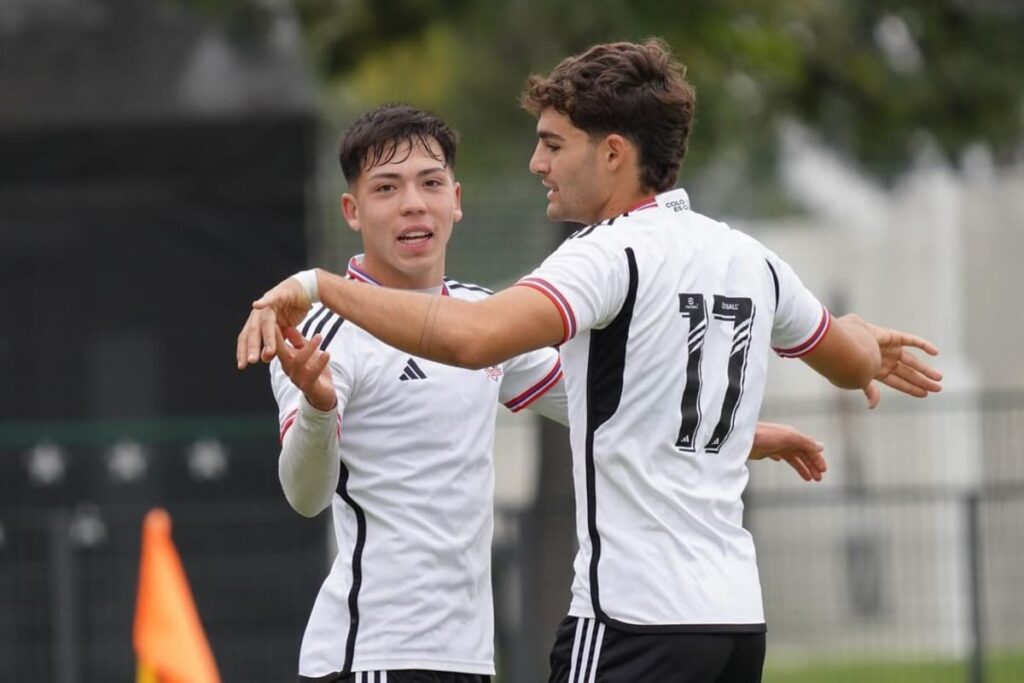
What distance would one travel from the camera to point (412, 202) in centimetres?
500

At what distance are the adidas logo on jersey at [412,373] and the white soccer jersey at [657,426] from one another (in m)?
0.62

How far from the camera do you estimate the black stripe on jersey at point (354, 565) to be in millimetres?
4848

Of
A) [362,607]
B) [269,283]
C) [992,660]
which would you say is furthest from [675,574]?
[269,283]

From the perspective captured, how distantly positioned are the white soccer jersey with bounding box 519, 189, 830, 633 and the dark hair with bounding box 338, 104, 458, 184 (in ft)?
2.91

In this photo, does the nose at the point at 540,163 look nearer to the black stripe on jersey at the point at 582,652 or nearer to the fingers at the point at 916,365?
the black stripe on jersey at the point at 582,652

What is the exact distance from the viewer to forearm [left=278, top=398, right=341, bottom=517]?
4582 mm

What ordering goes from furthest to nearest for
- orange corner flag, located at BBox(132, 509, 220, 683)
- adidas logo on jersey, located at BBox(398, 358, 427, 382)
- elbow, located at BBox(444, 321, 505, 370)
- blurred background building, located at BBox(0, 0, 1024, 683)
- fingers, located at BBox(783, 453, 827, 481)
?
blurred background building, located at BBox(0, 0, 1024, 683), orange corner flag, located at BBox(132, 509, 220, 683), fingers, located at BBox(783, 453, 827, 481), adidas logo on jersey, located at BBox(398, 358, 427, 382), elbow, located at BBox(444, 321, 505, 370)

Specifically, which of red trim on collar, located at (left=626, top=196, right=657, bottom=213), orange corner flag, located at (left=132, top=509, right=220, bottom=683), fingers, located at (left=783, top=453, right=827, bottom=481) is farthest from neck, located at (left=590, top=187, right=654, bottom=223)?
orange corner flag, located at (left=132, top=509, right=220, bottom=683)

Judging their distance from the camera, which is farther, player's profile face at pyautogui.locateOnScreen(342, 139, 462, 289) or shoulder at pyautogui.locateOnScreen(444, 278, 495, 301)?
shoulder at pyautogui.locateOnScreen(444, 278, 495, 301)

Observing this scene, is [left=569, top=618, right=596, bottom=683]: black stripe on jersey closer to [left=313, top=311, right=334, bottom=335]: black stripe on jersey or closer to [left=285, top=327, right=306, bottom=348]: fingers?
[left=285, top=327, right=306, bottom=348]: fingers

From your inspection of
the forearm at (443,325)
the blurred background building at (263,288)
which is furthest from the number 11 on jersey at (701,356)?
the blurred background building at (263,288)

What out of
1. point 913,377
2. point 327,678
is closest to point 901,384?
point 913,377

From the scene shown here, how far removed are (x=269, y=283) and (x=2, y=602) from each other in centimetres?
260

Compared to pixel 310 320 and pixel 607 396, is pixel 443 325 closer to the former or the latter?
pixel 607 396
